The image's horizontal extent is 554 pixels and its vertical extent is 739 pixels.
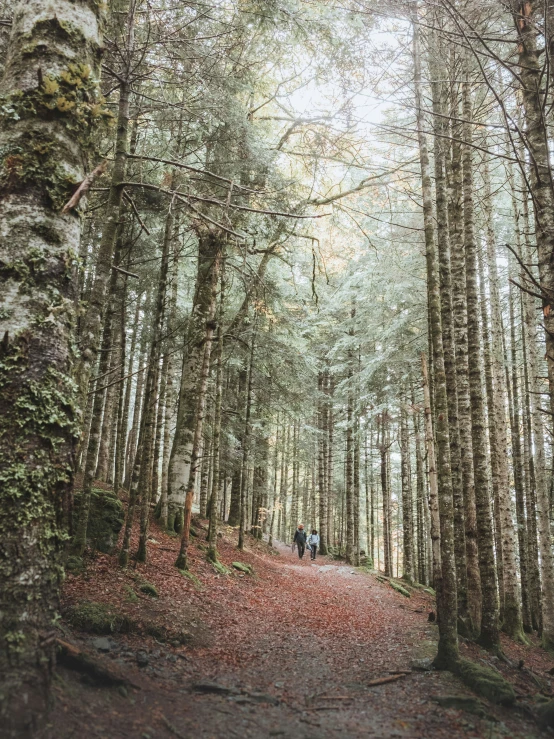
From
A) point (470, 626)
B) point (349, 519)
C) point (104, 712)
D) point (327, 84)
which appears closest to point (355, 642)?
point (470, 626)

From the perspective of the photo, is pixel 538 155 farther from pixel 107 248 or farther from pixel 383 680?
pixel 383 680

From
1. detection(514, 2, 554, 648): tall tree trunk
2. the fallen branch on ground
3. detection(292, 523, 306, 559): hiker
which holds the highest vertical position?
detection(514, 2, 554, 648): tall tree trunk

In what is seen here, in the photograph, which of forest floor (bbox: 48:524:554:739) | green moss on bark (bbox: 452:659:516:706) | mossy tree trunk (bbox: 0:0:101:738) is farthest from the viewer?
green moss on bark (bbox: 452:659:516:706)

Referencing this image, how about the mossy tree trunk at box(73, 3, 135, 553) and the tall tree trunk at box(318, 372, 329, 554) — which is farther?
the tall tree trunk at box(318, 372, 329, 554)

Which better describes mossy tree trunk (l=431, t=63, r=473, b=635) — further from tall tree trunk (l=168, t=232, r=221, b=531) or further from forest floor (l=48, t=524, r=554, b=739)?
tall tree trunk (l=168, t=232, r=221, b=531)

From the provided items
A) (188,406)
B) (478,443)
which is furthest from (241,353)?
(478,443)

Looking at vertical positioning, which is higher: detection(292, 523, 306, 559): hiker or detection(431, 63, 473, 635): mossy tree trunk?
detection(431, 63, 473, 635): mossy tree trunk

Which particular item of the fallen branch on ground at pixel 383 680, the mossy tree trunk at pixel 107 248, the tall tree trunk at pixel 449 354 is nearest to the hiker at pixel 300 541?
the tall tree trunk at pixel 449 354

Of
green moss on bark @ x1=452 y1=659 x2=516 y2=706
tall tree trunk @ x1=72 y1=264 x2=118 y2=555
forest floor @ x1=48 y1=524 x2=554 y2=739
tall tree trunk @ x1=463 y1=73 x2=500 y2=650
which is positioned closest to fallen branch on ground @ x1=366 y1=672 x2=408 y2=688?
forest floor @ x1=48 y1=524 x2=554 y2=739

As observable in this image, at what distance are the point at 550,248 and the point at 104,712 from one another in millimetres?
5553

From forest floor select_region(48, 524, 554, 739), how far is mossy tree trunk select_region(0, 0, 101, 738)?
18.5 inches

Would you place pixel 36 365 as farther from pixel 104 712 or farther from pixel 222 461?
pixel 222 461

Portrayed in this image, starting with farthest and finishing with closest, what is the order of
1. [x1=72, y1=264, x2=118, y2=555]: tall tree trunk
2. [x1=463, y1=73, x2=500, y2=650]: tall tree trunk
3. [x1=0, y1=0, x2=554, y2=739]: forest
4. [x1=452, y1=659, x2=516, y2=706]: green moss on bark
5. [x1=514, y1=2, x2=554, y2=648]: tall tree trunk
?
[x1=463, y1=73, x2=500, y2=650]: tall tree trunk, [x1=72, y1=264, x2=118, y2=555]: tall tree trunk, [x1=452, y1=659, x2=516, y2=706]: green moss on bark, [x1=514, y1=2, x2=554, y2=648]: tall tree trunk, [x1=0, y1=0, x2=554, y2=739]: forest

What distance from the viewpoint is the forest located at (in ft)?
9.32
